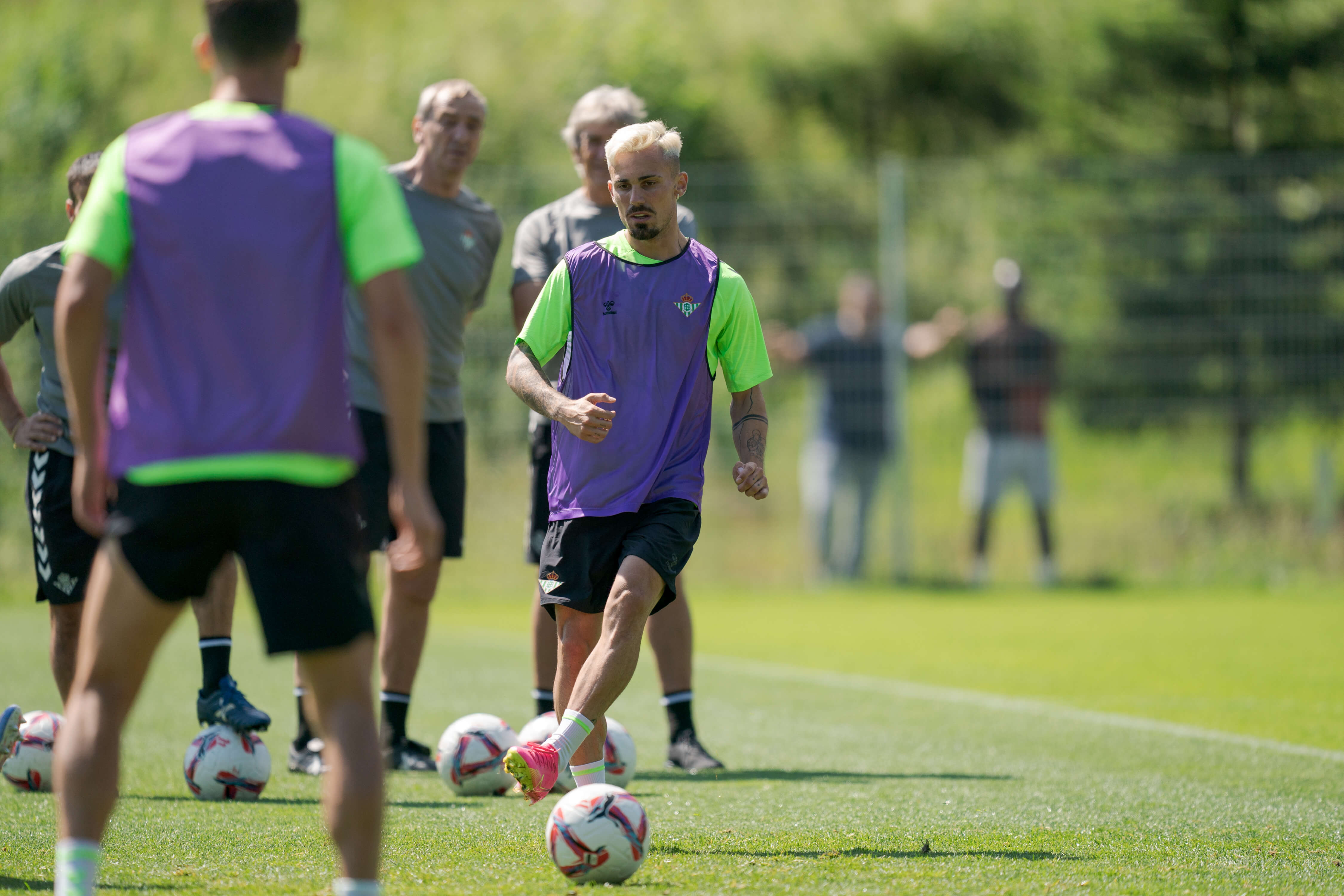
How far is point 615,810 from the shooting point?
3898 mm

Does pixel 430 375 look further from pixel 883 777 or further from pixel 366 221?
pixel 366 221

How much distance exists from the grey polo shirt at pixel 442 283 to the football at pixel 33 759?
65.7 inches

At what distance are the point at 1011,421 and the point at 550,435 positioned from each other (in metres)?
8.46

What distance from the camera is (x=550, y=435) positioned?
5.89m

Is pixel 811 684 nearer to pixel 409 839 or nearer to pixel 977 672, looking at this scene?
pixel 977 672

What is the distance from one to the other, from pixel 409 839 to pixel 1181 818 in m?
2.34

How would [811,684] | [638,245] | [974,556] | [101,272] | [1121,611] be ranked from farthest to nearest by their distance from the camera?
[974,556]
[1121,611]
[811,684]
[638,245]
[101,272]

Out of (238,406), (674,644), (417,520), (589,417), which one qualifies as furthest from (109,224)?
(674,644)

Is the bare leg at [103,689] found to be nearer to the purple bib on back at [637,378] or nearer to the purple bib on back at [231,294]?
the purple bib on back at [231,294]

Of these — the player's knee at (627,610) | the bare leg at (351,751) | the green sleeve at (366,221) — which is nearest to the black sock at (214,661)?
the player's knee at (627,610)

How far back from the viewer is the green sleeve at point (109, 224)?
2.96 m

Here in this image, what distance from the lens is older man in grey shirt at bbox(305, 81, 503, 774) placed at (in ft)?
19.0

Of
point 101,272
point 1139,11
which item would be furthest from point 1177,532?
point 101,272

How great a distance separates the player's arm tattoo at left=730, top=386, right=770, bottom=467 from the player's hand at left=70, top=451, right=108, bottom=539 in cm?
198
